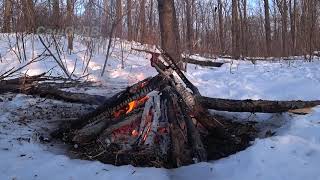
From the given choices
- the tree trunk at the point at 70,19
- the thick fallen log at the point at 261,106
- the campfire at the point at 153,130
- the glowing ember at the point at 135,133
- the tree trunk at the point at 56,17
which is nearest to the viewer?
the campfire at the point at 153,130

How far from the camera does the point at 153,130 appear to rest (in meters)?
4.79

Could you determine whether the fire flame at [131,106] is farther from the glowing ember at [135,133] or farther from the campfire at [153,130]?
the glowing ember at [135,133]

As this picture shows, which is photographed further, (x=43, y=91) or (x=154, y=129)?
(x=43, y=91)

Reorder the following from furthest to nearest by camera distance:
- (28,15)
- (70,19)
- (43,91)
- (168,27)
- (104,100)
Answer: (70,19) < (28,15) < (168,27) < (43,91) < (104,100)

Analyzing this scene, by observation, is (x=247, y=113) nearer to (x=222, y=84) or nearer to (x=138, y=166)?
(x=138, y=166)

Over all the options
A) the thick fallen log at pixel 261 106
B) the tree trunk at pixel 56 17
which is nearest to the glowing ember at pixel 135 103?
the thick fallen log at pixel 261 106

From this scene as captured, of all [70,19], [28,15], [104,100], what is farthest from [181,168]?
[70,19]

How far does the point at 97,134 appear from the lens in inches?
200

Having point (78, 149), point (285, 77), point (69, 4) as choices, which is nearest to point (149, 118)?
point (78, 149)

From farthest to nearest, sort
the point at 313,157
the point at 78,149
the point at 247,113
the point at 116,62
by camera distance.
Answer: the point at 116,62, the point at 247,113, the point at 78,149, the point at 313,157

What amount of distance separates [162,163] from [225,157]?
0.68 m

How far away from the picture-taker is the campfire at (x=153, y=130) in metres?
4.54

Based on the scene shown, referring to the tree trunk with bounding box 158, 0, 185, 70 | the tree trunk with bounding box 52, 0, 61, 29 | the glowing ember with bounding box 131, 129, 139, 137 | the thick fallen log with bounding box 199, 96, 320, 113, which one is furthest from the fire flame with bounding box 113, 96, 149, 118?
the tree trunk with bounding box 52, 0, 61, 29

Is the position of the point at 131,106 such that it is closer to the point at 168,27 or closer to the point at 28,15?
the point at 168,27
